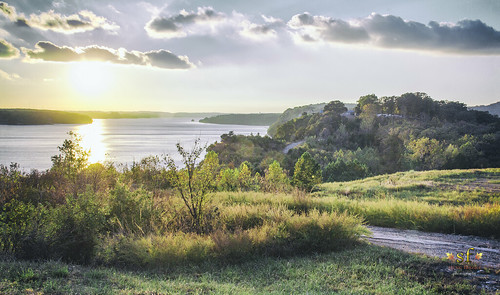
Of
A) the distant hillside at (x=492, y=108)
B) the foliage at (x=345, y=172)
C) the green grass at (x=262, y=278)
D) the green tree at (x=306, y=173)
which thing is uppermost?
the distant hillside at (x=492, y=108)

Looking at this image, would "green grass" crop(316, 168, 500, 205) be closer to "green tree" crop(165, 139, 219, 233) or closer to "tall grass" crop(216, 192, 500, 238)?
"tall grass" crop(216, 192, 500, 238)

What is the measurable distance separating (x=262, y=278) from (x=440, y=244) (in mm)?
4652

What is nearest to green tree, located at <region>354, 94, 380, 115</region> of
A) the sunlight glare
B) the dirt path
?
the sunlight glare

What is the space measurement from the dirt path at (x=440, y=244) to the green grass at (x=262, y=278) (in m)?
0.83

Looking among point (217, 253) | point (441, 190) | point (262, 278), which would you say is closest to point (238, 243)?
point (217, 253)

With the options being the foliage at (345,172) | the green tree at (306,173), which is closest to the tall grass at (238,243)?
the green tree at (306,173)

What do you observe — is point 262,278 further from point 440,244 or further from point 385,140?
point 385,140

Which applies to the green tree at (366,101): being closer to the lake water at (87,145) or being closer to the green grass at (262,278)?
the lake water at (87,145)

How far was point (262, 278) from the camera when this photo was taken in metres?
5.42

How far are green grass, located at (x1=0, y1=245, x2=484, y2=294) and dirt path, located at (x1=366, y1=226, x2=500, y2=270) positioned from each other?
2.72ft

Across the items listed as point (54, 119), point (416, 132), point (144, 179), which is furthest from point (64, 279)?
point (54, 119)

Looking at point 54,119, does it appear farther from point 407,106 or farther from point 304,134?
point 407,106

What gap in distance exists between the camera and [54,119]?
76.6m

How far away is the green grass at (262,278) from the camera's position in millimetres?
4504
